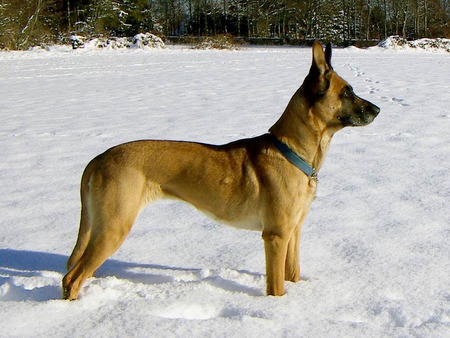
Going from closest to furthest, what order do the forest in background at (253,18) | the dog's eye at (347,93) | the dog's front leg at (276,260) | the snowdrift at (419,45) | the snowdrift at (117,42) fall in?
the dog's front leg at (276,260)
the dog's eye at (347,93)
the snowdrift at (419,45)
the snowdrift at (117,42)
the forest in background at (253,18)

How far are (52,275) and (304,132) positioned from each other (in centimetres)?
202

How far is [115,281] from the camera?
3406mm

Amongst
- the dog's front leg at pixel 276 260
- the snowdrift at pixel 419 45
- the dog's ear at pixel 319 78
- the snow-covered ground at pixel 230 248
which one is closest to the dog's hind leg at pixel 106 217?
the snow-covered ground at pixel 230 248

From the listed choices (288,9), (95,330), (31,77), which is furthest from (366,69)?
(288,9)

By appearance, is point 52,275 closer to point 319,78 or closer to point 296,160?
point 296,160

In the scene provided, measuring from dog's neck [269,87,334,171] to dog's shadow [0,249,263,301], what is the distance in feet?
3.07

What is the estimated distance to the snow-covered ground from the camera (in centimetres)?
284

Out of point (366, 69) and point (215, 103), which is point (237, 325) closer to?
point (215, 103)

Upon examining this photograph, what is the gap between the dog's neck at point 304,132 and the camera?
132 inches

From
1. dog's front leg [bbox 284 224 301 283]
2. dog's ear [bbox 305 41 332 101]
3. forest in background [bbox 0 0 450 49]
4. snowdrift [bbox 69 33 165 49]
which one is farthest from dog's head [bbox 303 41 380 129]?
forest in background [bbox 0 0 450 49]

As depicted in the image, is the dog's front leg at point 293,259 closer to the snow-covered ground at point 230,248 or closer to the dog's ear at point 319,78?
the snow-covered ground at point 230,248

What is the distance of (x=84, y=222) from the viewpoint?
3.39 metres

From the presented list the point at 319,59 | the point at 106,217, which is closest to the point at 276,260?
the point at 106,217

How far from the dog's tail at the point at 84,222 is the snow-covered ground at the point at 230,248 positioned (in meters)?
0.20
